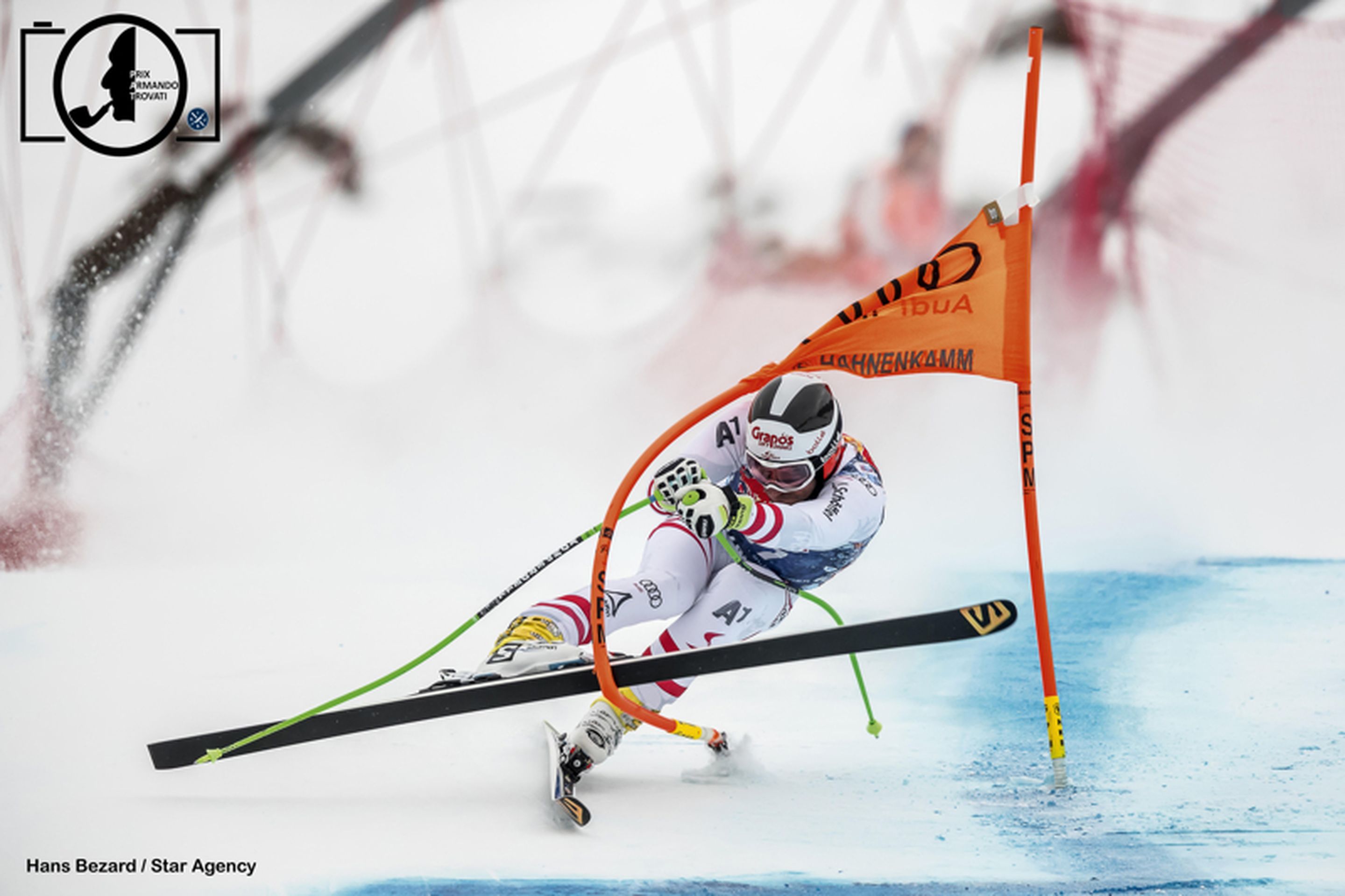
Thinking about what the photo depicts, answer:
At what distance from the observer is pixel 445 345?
546 centimetres

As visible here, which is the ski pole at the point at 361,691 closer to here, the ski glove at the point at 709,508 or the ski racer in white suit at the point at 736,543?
the ski racer in white suit at the point at 736,543

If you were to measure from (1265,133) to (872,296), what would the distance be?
12.5 ft

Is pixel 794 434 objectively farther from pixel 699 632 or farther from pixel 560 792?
pixel 560 792

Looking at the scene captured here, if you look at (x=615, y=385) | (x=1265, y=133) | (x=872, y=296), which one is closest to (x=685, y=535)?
(x=872, y=296)

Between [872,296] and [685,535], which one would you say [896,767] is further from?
[872,296]

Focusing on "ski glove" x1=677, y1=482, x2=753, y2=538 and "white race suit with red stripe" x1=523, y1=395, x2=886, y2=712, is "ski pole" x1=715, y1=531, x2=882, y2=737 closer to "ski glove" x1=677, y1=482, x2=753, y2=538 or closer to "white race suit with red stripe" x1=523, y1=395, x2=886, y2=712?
"white race suit with red stripe" x1=523, y1=395, x2=886, y2=712

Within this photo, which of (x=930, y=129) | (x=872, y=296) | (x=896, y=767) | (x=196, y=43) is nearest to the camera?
(x=872, y=296)

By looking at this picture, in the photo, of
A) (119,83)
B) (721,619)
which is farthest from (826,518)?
(119,83)

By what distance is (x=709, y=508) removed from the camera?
8.30 feet

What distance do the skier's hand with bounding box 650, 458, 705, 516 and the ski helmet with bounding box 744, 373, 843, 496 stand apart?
267 millimetres

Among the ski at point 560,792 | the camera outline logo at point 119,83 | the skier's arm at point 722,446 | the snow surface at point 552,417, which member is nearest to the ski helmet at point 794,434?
the skier's arm at point 722,446

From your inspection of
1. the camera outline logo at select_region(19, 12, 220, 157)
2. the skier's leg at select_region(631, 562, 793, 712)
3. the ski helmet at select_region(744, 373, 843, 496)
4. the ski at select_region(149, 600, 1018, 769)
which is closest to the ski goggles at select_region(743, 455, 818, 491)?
the ski helmet at select_region(744, 373, 843, 496)

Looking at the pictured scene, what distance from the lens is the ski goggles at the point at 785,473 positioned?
2832 mm

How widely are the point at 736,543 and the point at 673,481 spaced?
1.35ft
